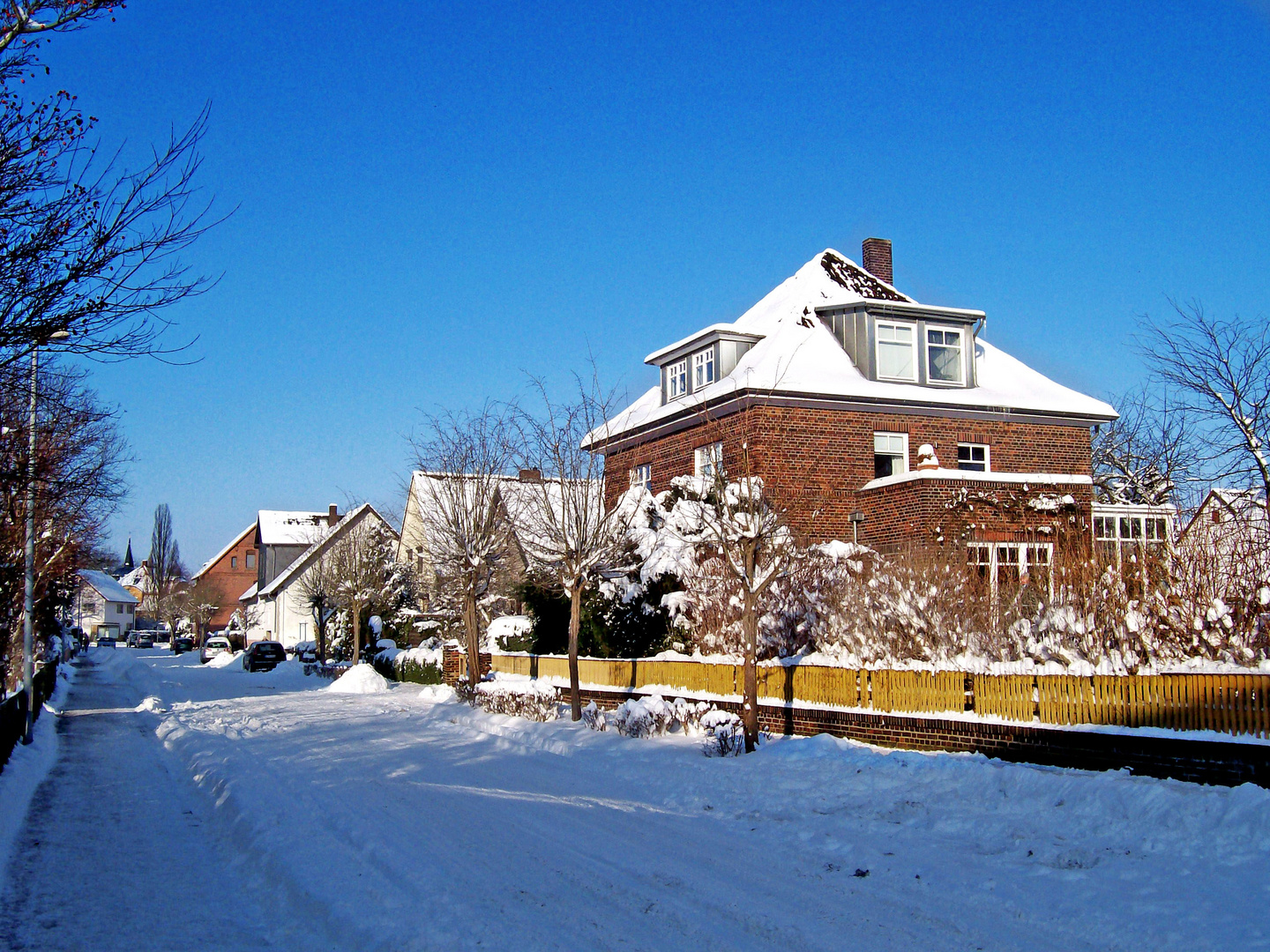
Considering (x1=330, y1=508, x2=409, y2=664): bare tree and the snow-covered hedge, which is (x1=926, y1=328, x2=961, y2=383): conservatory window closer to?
the snow-covered hedge

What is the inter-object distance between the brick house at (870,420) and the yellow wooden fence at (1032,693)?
601 centimetres

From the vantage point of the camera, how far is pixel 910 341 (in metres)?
28.2

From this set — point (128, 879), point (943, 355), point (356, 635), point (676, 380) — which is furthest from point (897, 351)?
point (356, 635)

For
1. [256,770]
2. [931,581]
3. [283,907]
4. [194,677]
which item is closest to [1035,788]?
[931,581]

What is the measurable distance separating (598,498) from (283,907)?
1382 cm

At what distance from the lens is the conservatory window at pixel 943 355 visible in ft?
93.1

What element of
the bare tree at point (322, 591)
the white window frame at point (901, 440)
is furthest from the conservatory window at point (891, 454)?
the bare tree at point (322, 591)

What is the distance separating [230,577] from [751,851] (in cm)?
9771

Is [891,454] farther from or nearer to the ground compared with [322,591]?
farther from the ground

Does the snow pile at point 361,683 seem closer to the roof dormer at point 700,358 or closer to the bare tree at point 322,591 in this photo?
the bare tree at point 322,591

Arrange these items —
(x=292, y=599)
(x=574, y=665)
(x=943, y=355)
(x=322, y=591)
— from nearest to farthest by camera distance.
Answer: (x=574, y=665), (x=943, y=355), (x=322, y=591), (x=292, y=599)

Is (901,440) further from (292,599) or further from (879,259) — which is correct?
(292,599)

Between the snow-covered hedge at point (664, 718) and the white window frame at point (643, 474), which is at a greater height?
the white window frame at point (643, 474)

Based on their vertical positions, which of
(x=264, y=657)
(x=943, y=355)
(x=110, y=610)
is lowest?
(x=264, y=657)
